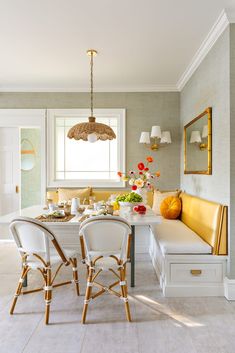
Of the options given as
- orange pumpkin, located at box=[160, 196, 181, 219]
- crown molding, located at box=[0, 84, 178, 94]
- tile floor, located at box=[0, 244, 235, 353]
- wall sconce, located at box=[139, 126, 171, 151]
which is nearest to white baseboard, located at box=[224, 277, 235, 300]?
tile floor, located at box=[0, 244, 235, 353]

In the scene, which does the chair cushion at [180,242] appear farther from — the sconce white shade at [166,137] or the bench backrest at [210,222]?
the sconce white shade at [166,137]

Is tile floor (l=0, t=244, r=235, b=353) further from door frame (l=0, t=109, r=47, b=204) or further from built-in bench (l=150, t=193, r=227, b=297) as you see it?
door frame (l=0, t=109, r=47, b=204)

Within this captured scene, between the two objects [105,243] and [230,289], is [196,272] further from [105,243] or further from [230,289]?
[105,243]

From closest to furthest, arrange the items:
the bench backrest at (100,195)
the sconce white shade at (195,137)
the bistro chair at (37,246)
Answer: the bistro chair at (37,246) → the sconce white shade at (195,137) → the bench backrest at (100,195)

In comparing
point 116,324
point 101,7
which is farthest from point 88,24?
point 116,324

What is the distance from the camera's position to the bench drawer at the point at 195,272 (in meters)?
2.63

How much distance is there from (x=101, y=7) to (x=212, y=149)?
177cm

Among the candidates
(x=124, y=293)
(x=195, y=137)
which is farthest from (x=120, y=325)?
(x=195, y=137)

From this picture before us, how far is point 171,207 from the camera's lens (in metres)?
3.94

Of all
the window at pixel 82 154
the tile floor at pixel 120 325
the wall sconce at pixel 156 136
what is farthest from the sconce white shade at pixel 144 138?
the tile floor at pixel 120 325

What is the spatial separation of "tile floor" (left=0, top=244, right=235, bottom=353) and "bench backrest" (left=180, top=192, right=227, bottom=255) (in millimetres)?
519

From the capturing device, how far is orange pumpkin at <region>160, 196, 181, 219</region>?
3.92m

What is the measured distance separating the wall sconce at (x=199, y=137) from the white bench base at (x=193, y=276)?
4.27ft

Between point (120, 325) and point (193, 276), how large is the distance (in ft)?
2.94
